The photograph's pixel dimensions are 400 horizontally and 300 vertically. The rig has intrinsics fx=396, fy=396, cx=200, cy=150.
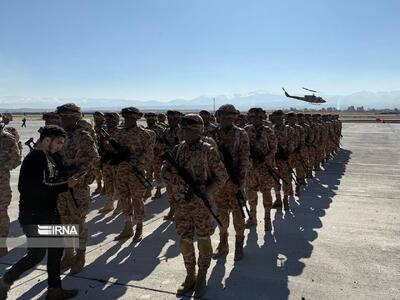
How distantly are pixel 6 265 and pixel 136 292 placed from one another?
199cm

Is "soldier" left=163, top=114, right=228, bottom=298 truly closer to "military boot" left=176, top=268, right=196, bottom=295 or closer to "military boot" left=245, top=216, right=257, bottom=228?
"military boot" left=176, top=268, right=196, bottom=295

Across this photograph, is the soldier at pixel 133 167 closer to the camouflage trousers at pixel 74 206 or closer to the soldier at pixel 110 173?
the camouflage trousers at pixel 74 206

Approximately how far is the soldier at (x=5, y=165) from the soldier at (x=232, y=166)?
9.01 feet

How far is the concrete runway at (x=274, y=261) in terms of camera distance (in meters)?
4.45

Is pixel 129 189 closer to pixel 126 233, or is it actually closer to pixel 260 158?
pixel 126 233

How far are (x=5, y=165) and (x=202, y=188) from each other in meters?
2.85

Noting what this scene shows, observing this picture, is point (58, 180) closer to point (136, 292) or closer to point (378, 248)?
point (136, 292)

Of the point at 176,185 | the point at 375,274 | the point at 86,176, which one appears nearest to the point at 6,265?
the point at 86,176

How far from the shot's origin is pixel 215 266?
514cm

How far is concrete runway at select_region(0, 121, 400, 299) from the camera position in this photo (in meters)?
4.45

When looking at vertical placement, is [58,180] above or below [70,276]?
above

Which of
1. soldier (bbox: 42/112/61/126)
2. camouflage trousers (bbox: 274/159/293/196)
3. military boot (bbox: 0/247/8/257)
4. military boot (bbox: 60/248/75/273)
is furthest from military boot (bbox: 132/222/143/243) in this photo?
camouflage trousers (bbox: 274/159/293/196)

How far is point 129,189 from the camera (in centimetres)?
625

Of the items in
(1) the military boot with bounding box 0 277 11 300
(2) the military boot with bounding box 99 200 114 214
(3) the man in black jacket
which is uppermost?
(3) the man in black jacket
